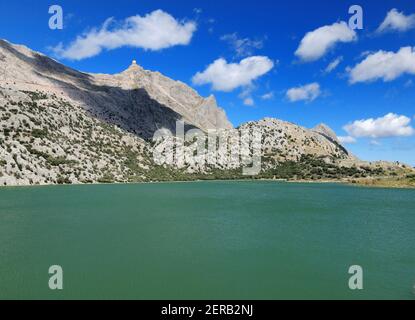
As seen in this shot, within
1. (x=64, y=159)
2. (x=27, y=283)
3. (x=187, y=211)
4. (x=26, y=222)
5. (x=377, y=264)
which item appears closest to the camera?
(x=27, y=283)

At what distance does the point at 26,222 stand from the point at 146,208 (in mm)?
28625

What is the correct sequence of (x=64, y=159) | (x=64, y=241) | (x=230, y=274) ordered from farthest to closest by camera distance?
(x=64, y=159), (x=64, y=241), (x=230, y=274)

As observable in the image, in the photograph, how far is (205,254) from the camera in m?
43.0

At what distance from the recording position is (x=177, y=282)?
1294 inches

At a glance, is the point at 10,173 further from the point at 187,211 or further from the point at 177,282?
the point at 177,282

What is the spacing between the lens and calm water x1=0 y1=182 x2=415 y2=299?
31.5 metres

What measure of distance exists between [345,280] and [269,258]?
9252 millimetres

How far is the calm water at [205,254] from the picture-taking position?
3148 cm
